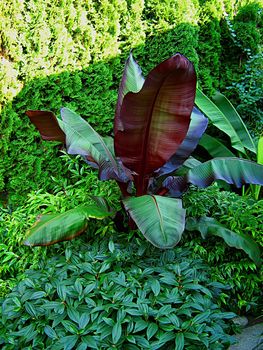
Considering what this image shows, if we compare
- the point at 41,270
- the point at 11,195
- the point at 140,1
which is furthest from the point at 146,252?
the point at 140,1

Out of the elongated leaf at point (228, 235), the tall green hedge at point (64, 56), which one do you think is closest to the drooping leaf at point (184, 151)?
the elongated leaf at point (228, 235)

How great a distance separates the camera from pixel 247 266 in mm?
3314

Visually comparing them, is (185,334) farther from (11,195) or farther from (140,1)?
(140,1)

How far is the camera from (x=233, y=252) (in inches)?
135

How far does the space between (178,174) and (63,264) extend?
4.33 feet

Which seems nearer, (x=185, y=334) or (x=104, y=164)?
(x=185, y=334)

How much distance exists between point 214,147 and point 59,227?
108 inches

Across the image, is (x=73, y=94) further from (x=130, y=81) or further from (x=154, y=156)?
(x=154, y=156)

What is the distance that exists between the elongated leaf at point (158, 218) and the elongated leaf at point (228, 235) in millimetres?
467

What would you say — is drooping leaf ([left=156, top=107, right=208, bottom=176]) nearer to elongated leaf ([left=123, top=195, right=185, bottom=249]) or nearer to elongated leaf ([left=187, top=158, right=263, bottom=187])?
elongated leaf ([left=187, top=158, right=263, bottom=187])

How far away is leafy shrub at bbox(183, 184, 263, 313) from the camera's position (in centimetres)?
330

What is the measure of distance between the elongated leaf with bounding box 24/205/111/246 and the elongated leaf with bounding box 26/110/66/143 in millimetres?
607

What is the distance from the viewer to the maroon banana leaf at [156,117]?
107 inches

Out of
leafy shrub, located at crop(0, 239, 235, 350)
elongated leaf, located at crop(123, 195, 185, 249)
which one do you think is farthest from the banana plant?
leafy shrub, located at crop(0, 239, 235, 350)
